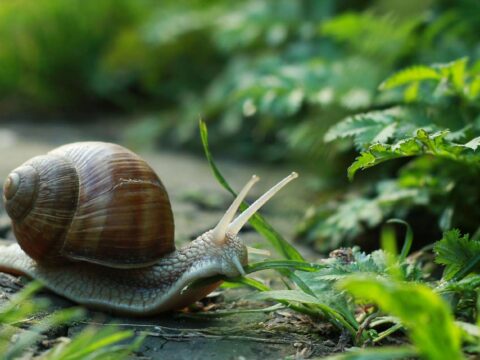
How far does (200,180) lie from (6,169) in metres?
1.19

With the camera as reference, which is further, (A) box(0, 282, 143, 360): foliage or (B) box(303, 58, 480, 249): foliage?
(B) box(303, 58, 480, 249): foliage

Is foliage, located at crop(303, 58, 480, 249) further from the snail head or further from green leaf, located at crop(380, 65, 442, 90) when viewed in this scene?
the snail head

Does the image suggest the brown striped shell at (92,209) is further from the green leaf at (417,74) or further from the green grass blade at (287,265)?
the green leaf at (417,74)

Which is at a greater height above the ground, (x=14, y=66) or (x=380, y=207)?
(x=14, y=66)

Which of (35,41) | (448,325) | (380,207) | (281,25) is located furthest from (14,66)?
(448,325)

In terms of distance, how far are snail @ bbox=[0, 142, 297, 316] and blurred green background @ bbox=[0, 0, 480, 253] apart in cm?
88

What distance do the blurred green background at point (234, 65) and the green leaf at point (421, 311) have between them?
146 centimetres

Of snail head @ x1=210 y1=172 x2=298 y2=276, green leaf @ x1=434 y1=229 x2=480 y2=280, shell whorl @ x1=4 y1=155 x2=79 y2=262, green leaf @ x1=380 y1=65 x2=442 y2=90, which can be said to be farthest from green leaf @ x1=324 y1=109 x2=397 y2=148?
shell whorl @ x1=4 y1=155 x2=79 y2=262

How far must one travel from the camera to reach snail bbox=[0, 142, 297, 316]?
2094 mm

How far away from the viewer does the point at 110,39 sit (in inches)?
249

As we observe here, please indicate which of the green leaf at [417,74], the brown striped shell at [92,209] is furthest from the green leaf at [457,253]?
the brown striped shell at [92,209]

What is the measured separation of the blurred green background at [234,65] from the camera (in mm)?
3512

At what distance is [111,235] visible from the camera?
6.93 ft

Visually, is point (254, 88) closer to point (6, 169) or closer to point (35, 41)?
point (6, 169)
